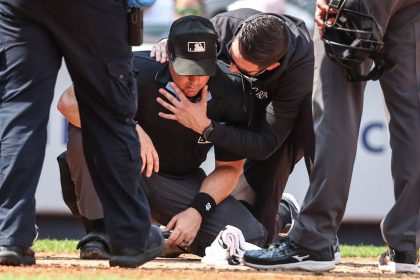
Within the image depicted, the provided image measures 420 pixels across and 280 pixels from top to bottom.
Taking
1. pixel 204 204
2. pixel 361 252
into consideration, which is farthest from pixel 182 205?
pixel 361 252

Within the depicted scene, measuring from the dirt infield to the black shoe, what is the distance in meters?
0.04

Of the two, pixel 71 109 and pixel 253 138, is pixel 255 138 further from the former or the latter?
pixel 71 109

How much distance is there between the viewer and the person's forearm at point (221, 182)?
6.27 meters

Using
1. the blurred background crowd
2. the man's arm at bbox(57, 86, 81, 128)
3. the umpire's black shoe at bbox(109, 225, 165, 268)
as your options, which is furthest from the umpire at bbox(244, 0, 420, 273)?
the blurred background crowd

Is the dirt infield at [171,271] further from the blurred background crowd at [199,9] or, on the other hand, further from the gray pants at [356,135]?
the blurred background crowd at [199,9]

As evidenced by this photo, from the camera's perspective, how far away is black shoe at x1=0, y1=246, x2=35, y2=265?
4660 millimetres

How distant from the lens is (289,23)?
668cm

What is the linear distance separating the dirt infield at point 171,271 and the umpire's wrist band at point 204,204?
0.29 meters

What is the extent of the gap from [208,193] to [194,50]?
91 centimetres

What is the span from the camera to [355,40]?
5.02 m

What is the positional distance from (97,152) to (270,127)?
175 centimetres

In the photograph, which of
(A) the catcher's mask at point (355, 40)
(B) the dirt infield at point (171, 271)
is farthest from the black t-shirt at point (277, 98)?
(A) the catcher's mask at point (355, 40)

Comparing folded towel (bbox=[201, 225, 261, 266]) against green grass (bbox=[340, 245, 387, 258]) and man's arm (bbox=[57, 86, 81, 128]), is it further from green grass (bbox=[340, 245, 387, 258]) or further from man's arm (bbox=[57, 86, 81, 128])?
green grass (bbox=[340, 245, 387, 258])

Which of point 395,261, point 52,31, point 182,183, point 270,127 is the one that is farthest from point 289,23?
point 52,31
